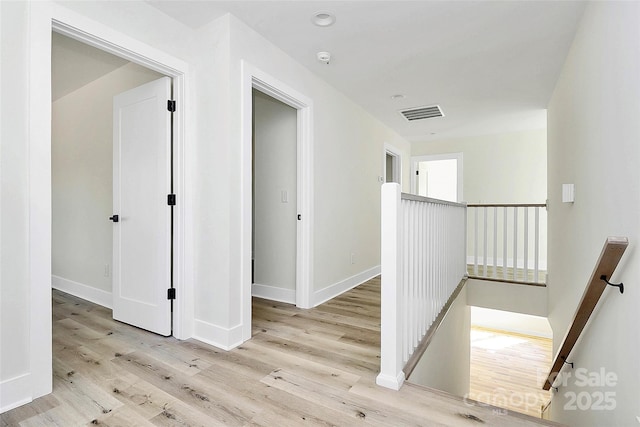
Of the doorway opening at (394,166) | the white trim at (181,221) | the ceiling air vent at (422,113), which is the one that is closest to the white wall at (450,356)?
the white trim at (181,221)

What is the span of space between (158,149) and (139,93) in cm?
55

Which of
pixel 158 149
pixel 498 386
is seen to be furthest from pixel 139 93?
pixel 498 386

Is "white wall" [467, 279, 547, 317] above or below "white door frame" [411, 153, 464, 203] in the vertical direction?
below

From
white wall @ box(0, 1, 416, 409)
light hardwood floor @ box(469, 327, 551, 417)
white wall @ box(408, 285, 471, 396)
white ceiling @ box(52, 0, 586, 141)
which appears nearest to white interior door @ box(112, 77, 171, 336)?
white wall @ box(0, 1, 416, 409)

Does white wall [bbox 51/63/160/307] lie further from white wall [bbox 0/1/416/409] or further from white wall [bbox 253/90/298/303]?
white wall [bbox 253/90/298/303]

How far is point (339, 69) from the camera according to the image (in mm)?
3184

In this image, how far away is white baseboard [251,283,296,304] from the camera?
11.2 ft

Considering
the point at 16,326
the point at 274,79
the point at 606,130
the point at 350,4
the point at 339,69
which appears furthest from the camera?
the point at 339,69

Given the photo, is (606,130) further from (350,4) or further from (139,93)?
(139,93)

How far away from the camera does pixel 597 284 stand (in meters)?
1.54

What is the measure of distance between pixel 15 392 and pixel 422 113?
15.5 feet

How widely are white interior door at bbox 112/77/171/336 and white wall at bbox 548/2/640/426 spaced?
2704mm

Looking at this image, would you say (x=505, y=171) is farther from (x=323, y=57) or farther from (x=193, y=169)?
(x=193, y=169)

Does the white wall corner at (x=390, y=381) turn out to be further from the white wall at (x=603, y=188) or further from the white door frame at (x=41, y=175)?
the white door frame at (x=41, y=175)
